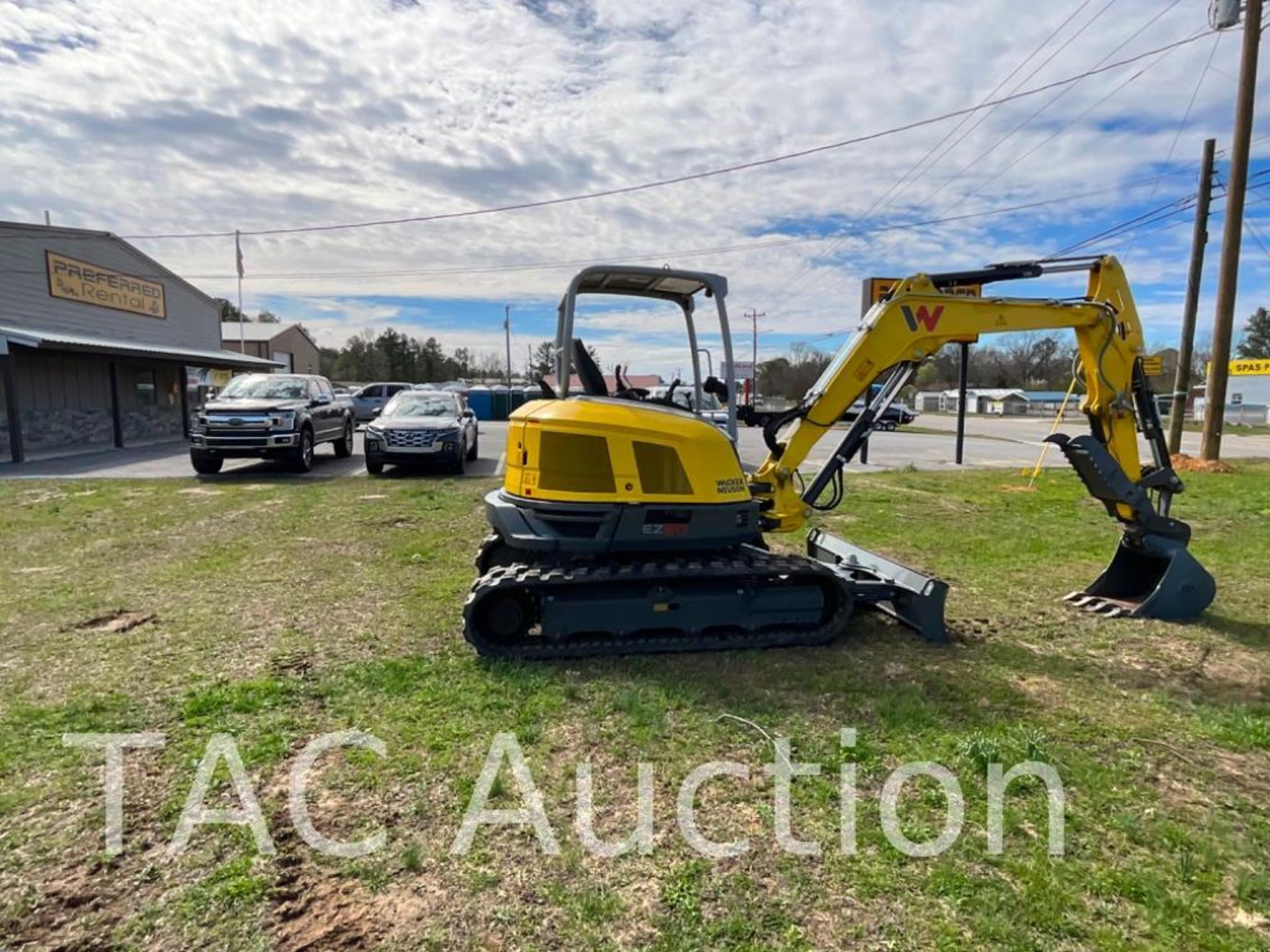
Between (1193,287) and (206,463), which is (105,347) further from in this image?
(1193,287)

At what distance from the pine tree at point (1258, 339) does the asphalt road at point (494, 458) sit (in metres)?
56.1

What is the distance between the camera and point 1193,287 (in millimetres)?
17938

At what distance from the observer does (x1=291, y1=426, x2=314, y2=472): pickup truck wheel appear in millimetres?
14516

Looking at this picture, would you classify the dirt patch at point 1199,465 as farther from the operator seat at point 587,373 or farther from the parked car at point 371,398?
the parked car at point 371,398

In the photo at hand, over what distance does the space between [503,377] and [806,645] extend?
275ft

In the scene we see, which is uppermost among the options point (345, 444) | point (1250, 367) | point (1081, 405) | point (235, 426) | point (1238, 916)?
point (1250, 367)

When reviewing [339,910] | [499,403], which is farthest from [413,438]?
[499,403]

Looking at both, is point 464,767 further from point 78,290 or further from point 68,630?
point 78,290

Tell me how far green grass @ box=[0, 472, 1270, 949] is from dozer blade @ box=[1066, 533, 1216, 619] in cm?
20

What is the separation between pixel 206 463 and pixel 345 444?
13.2ft

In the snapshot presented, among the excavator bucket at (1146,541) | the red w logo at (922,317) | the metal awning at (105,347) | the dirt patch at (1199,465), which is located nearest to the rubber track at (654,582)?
the red w logo at (922,317)

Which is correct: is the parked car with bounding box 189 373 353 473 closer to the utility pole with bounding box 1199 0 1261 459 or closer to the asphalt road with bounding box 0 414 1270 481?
the asphalt road with bounding box 0 414 1270 481

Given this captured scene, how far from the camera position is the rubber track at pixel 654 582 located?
4.82 m

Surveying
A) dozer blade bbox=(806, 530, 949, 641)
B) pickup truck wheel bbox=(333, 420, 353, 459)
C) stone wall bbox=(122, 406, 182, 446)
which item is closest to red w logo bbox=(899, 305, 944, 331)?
dozer blade bbox=(806, 530, 949, 641)
